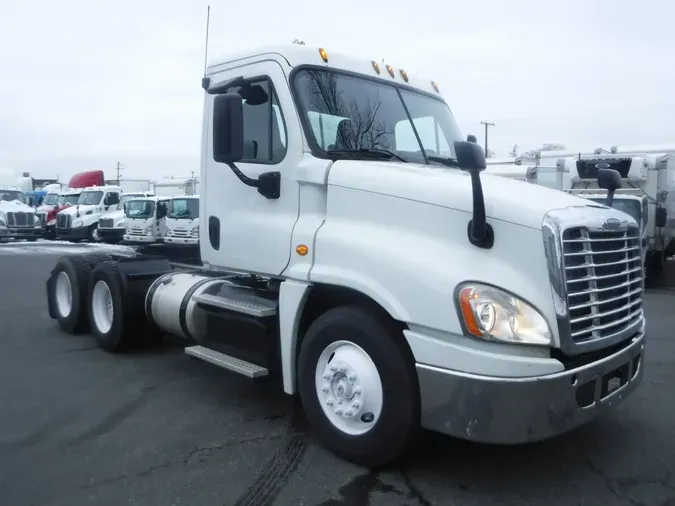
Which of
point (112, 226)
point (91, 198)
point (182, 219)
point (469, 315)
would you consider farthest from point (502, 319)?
point (91, 198)

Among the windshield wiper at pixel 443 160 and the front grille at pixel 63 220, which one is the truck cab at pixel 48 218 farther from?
the windshield wiper at pixel 443 160

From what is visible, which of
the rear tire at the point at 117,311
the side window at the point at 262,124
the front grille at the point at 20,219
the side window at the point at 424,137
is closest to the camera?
the side window at the point at 262,124

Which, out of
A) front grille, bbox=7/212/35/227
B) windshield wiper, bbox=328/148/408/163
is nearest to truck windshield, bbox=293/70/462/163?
windshield wiper, bbox=328/148/408/163

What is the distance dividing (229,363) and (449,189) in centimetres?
225

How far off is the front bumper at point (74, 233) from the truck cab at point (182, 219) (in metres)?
6.99

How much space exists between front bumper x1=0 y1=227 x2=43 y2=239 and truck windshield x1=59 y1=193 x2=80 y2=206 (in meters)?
1.93

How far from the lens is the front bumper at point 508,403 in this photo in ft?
11.3

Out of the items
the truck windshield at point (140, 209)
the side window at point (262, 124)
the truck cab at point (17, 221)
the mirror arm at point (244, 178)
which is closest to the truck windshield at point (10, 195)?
the truck cab at point (17, 221)

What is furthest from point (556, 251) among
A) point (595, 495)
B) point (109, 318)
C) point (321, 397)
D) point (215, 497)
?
point (109, 318)

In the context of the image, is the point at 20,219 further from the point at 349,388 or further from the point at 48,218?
the point at 349,388

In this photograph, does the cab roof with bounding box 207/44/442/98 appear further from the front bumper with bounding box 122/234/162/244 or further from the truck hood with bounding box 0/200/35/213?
the truck hood with bounding box 0/200/35/213

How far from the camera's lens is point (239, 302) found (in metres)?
5.06

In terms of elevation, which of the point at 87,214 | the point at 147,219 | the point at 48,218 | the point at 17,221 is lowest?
the point at 17,221

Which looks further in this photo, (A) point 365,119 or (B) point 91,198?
(B) point 91,198
